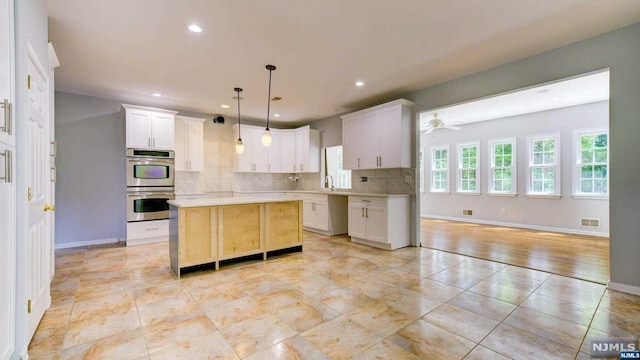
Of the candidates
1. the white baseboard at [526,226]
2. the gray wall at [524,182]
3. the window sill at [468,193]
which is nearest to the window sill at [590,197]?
the gray wall at [524,182]

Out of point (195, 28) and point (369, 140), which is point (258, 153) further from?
point (195, 28)

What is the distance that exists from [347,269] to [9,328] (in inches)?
117

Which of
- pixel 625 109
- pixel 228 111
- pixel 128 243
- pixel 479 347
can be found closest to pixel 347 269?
pixel 479 347

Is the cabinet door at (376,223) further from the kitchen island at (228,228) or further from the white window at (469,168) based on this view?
the white window at (469,168)

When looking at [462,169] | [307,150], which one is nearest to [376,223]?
[307,150]

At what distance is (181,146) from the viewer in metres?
5.59

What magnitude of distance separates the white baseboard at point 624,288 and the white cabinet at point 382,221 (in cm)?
247

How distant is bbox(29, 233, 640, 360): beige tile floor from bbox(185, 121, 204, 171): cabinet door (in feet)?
7.94

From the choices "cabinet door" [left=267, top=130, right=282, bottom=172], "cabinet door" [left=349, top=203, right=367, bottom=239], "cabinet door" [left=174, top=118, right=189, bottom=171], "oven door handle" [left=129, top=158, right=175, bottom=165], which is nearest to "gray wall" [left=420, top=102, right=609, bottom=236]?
"cabinet door" [left=349, top=203, right=367, bottom=239]

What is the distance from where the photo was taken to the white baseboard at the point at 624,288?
109 inches

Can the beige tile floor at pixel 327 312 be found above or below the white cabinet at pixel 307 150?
below

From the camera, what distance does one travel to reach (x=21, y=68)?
5.70 feet

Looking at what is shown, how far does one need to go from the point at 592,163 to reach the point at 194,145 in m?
8.13

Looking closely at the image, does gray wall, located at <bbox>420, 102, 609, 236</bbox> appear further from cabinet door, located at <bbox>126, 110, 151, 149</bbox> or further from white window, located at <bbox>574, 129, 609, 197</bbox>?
cabinet door, located at <bbox>126, 110, 151, 149</bbox>
